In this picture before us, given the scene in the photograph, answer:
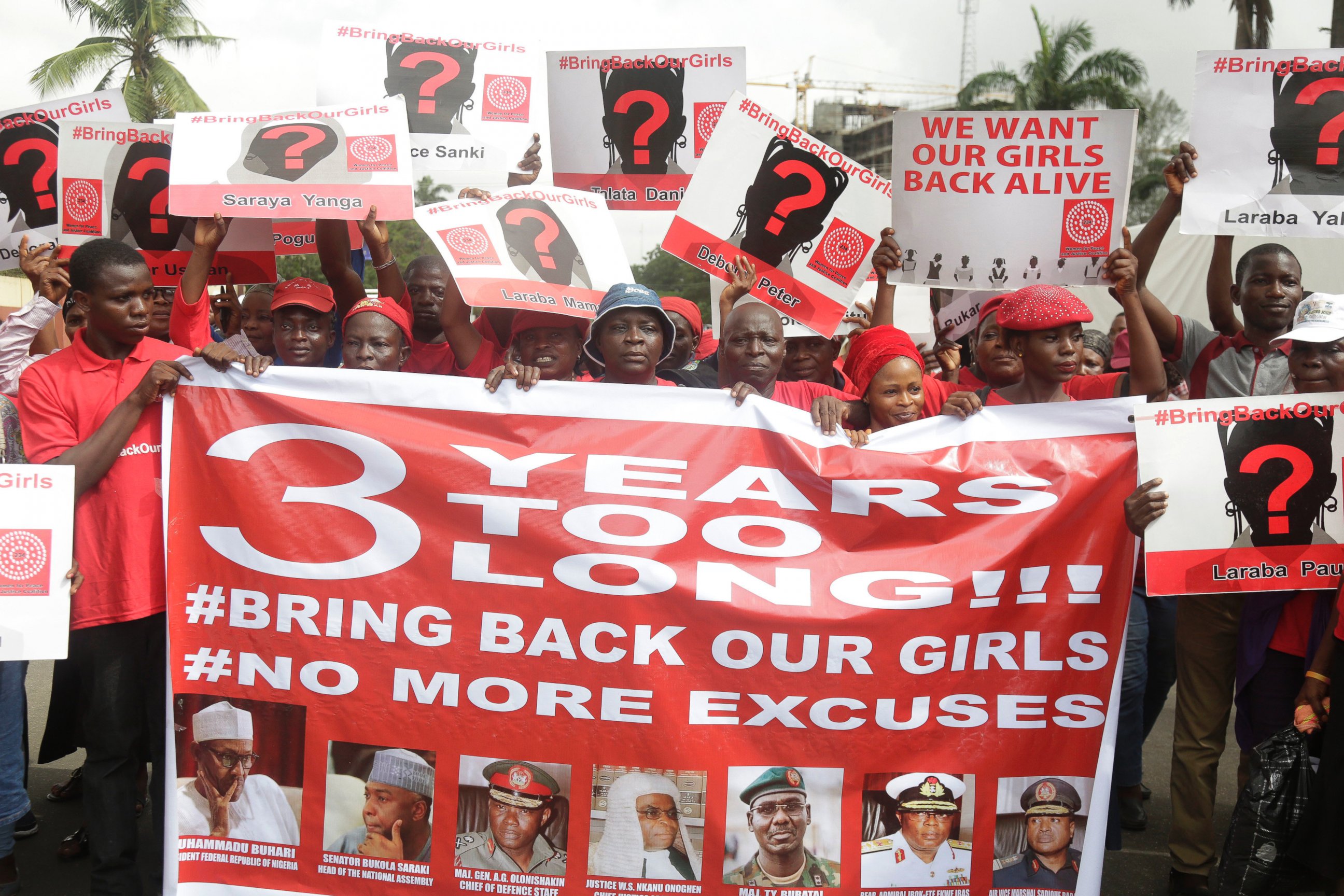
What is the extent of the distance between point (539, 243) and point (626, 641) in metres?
1.78

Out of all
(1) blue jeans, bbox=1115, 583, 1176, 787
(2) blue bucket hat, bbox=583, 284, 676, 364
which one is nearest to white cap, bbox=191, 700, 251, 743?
(2) blue bucket hat, bbox=583, 284, 676, 364

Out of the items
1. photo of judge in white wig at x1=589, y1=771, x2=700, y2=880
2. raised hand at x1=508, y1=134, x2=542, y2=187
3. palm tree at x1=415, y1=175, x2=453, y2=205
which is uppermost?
palm tree at x1=415, y1=175, x2=453, y2=205

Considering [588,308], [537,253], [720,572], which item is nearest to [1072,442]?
[720,572]

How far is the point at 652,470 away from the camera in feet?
12.1

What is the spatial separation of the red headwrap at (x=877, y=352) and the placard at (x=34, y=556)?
2667mm

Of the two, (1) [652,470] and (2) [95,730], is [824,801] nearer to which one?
(1) [652,470]

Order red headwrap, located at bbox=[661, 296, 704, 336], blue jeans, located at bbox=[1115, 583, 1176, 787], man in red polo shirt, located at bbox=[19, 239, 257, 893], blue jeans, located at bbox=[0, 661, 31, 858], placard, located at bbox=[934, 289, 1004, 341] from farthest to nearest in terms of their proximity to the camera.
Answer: placard, located at bbox=[934, 289, 1004, 341] → red headwrap, located at bbox=[661, 296, 704, 336] → blue jeans, located at bbox=[1115, 583, 1176, 787] → blue jeans, located at bbox=[0, 661, 31, 858] → man in red polo shirt, located at bbox=[19, 239, 257, 893]

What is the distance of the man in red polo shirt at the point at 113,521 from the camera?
363 centimetres

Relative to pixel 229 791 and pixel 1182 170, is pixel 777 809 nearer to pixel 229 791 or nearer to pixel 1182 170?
pixel 229 791

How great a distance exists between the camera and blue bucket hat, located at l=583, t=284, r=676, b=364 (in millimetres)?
4055

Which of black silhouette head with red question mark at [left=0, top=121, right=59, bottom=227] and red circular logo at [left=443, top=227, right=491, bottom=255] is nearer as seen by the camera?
red circular logo at [left=443, top=227, right=491, bottom=255]

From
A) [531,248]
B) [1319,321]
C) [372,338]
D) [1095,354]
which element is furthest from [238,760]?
[1095,354]

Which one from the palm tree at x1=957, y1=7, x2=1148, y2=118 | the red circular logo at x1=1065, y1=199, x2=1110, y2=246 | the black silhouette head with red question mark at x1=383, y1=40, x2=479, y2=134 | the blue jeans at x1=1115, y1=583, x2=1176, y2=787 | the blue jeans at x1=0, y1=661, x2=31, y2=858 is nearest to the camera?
the blue jeans at x1=0, y1=661, x2=31, y2=858

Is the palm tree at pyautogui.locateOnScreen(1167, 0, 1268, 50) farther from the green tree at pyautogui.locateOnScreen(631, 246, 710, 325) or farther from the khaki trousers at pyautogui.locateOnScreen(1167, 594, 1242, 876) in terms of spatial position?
the green tree at pyautogui.locateOnScreen(631, 246, 710, 325)
